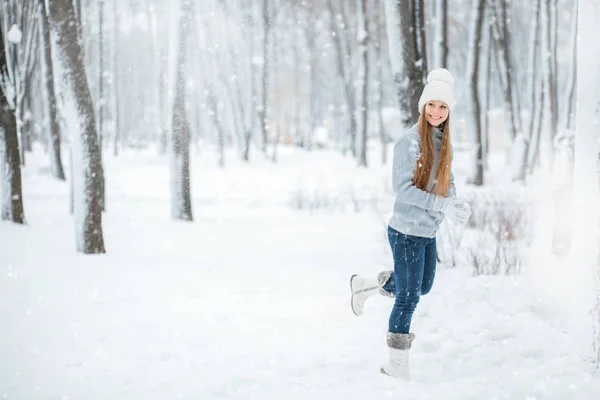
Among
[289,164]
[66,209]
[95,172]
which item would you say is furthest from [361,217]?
[289,164]

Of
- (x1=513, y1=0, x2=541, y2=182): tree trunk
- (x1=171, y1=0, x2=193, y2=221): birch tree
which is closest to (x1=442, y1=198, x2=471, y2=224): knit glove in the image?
(x1=171, y1=0, x2=193, y2=221): birch tree

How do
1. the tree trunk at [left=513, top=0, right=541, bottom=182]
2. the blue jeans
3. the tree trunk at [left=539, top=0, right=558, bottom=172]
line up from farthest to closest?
1. the tree trunk at [left=513, top=0, right=541, bottom=182]
2. the tree trunk at [left=539, top=0, right=558, bottom=172]
3. the blue jeans

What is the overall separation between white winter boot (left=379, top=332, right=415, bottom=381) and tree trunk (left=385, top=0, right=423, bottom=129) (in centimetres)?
339

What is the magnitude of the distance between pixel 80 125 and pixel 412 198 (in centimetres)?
500

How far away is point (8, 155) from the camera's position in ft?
28.6

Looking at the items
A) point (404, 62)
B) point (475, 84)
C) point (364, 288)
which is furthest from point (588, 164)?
point (475, 84)

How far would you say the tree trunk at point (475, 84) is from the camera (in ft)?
46.0

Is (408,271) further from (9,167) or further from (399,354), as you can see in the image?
(9,167)

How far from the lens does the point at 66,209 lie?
12664 mm

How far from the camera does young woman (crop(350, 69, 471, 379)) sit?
3291 millimetres

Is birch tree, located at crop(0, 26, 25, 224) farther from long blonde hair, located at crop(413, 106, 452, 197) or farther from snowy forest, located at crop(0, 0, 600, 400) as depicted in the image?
long blonde hair, located at crop(413, 106, 452, 197)

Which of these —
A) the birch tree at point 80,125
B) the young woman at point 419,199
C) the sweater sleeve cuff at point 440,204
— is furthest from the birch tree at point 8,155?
the sweater sleeve cuff at point 440,204

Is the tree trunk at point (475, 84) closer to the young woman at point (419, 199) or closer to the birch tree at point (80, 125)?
the birch tree at point (80, 125)

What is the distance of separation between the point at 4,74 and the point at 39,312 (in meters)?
5.24
